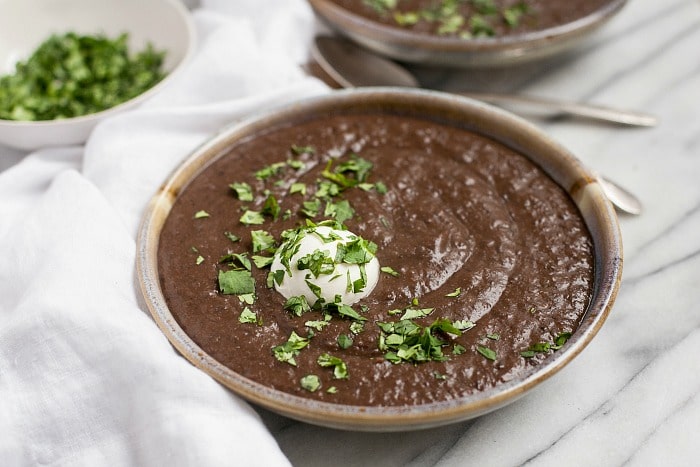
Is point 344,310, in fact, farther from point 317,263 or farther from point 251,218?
point 251,218

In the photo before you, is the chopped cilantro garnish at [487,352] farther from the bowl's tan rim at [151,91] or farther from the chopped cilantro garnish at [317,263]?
the bowl's tan rim at [151,91]

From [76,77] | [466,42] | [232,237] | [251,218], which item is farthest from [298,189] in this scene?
[76,77]

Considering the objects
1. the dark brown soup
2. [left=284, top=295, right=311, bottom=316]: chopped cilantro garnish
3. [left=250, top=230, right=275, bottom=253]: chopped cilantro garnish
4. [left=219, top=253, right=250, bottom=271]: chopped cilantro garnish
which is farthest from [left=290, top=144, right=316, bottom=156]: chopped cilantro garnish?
[left=284, top=295, right=311, bottom=316]: chopped cilantro garnish

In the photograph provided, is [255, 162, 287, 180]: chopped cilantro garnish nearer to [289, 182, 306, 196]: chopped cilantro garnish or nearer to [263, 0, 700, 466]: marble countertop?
[289, 182, 306, 196]: chopped cilantro garnish

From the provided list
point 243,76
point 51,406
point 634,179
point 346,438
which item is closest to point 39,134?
point 243,76

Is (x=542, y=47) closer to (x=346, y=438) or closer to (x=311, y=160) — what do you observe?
(x=311, y=160)

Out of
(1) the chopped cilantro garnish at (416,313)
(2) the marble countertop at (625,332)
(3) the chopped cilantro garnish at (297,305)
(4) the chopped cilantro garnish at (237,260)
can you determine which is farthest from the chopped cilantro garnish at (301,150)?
(2) the marble countertop at (625,332)
